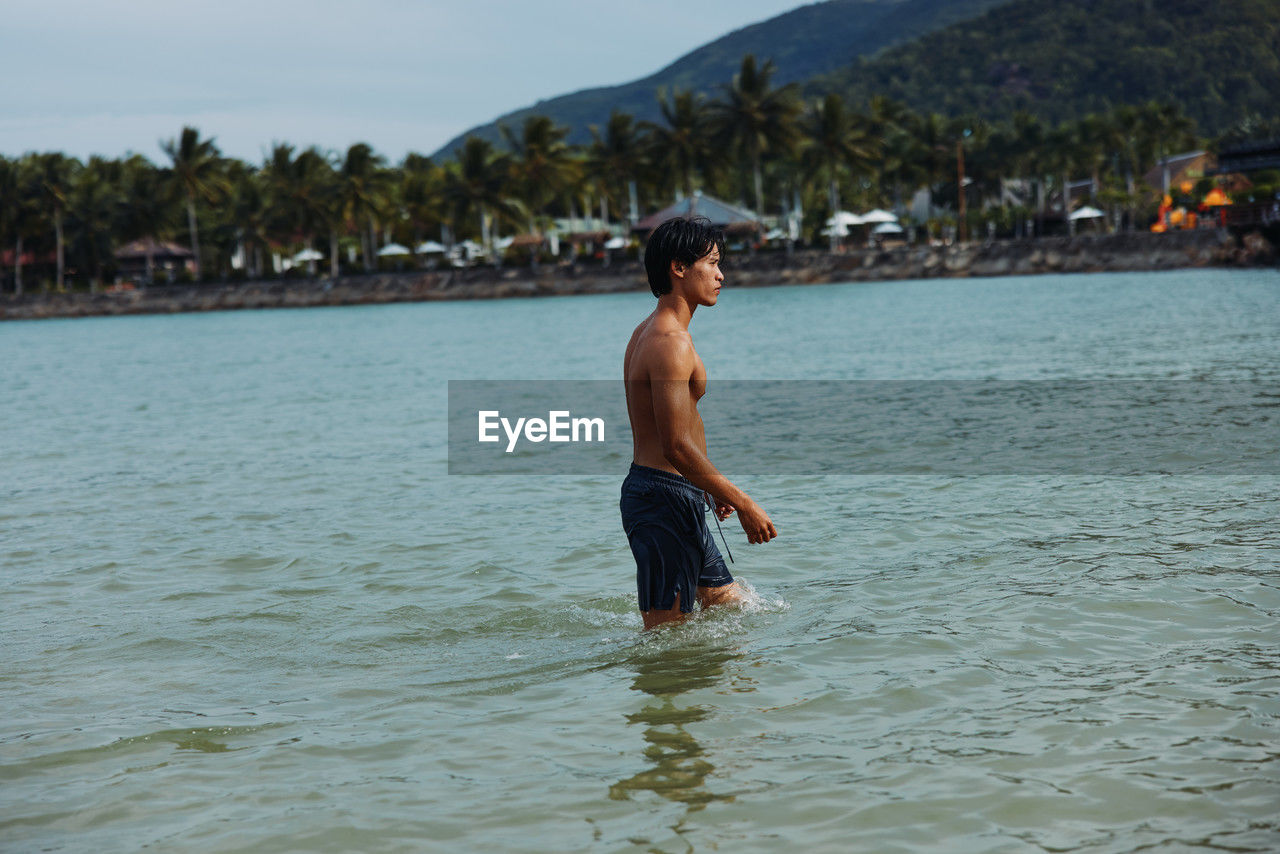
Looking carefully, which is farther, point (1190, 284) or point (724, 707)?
point (1190, 284)

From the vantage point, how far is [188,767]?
4270 mm

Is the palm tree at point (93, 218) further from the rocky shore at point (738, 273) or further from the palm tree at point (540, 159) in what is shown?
the palm tree at point (540, 159)

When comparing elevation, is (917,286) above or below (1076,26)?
below

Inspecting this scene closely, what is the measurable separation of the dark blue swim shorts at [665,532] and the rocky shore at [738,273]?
55.1 metres

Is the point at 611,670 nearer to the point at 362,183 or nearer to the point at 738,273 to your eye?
the point at 738,273

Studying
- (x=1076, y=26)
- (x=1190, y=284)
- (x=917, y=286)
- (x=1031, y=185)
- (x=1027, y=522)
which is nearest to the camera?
(x=1027, y=522)

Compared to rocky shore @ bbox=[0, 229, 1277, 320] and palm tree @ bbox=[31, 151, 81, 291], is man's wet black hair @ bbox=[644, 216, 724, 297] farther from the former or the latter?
palm tree @ bbox=[31, 151, 81, 291]

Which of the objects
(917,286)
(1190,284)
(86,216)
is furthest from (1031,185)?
(86,216)

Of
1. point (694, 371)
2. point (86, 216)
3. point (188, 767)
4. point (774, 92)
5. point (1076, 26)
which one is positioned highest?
point (1076, 26)

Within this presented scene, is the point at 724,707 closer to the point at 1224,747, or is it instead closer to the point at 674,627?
the point at 674,627

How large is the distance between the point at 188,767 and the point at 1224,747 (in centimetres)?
366

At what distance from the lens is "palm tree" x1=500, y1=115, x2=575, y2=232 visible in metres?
76.9

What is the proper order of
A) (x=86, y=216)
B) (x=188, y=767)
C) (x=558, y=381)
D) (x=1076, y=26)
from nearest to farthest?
(x=188, y=767)
(x=558, y=381)
(x=86, y=216)
(x=1076, y=26)

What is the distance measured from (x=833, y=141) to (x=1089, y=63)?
383 feet
